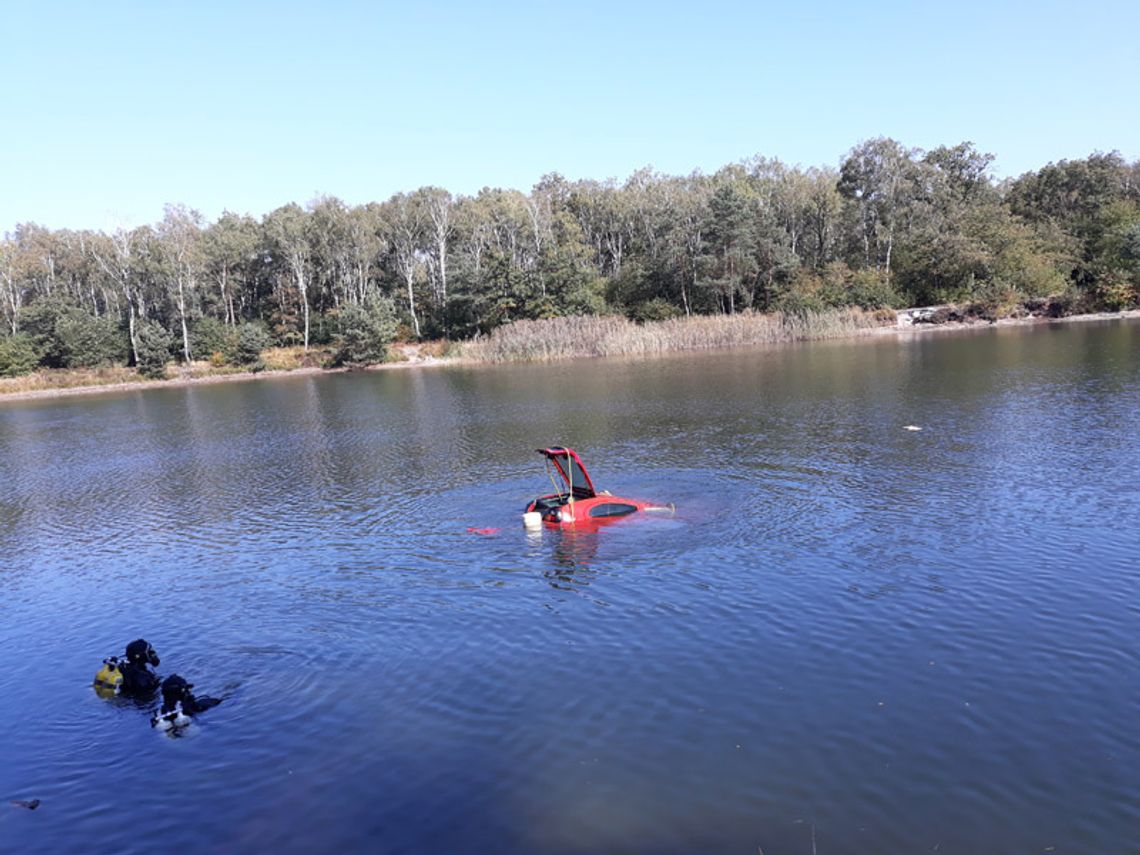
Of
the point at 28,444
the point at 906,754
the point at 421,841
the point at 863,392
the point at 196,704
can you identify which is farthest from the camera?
the point at 28,444

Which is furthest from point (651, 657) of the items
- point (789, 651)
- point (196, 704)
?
point (196, 704)

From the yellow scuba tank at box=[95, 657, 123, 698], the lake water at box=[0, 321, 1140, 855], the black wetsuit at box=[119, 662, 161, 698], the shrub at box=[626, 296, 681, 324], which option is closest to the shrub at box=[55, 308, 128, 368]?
the shrub at box=[626, 296, 681, 324]

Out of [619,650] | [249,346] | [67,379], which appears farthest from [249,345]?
[619,650]

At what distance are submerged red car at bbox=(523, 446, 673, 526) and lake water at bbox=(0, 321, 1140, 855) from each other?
2.47 feet

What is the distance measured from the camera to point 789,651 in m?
13.3

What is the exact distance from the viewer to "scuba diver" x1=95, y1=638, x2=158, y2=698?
44.3 feet

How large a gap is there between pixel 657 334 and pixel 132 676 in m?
70.5

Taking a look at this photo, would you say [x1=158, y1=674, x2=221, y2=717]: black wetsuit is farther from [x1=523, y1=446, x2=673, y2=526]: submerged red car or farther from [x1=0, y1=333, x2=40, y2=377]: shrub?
[x1=0, y1=333, x2=40, y2=377]: shrub

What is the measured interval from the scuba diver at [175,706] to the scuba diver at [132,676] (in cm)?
86

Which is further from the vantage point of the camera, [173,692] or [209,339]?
[209,339]

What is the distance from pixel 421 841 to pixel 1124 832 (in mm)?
7699

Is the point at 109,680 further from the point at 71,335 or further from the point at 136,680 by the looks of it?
the point at 71,335

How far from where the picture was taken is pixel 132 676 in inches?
531

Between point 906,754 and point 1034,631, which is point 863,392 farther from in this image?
point 906,754
